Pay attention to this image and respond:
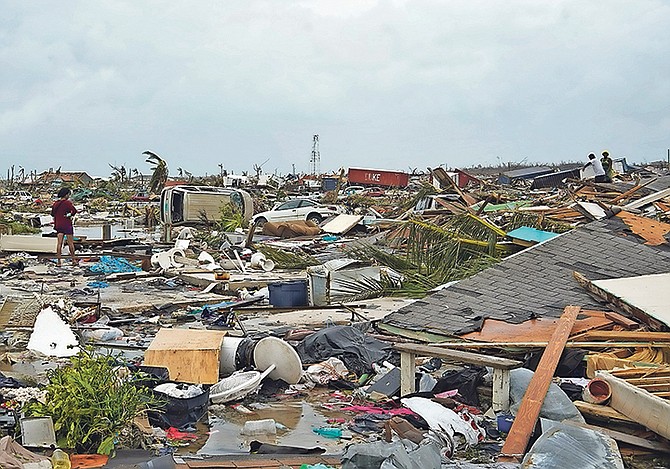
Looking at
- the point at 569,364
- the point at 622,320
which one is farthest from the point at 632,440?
the point at 622,320

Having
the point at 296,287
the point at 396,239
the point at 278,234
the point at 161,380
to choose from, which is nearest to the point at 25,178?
the point at 278,234

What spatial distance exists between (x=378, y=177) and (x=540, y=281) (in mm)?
39481

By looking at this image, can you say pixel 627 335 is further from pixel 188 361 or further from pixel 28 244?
pixel 28 244

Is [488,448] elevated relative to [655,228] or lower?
lower

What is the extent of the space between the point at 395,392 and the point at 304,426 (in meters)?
0.96

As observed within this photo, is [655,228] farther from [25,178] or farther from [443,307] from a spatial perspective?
[25,178]

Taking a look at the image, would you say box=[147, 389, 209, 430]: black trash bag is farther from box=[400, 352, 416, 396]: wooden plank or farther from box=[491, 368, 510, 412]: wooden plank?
box=[491, 368, 510, 412]: wooden plank

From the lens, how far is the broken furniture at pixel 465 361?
19.9 feet

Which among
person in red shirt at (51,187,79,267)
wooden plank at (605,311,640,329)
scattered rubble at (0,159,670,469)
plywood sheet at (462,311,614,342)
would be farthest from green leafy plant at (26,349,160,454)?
person in red shirt at (51,187,79,267)

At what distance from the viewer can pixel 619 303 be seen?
24.7 feet

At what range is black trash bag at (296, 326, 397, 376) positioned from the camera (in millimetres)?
7602

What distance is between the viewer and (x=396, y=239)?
686 inches

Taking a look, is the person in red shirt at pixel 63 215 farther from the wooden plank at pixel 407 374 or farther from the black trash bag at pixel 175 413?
the wooden plank at pixel 407 374

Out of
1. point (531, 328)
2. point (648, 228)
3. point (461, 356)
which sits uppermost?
point (648, 228)
